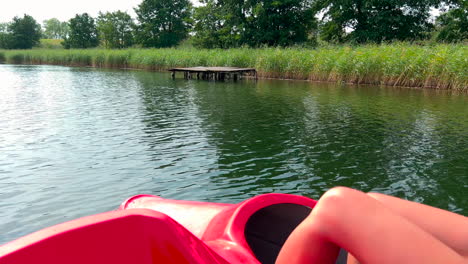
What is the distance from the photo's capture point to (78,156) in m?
6.82

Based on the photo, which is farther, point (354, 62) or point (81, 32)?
point (81, 32)

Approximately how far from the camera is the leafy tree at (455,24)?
3042 cm

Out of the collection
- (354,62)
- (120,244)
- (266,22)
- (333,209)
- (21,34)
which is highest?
(21,34)

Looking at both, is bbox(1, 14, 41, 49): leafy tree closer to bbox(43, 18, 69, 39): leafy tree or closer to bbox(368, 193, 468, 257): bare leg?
bbox(43, 18, 69, 39): leafy tree

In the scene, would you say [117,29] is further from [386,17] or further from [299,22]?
[386,17]

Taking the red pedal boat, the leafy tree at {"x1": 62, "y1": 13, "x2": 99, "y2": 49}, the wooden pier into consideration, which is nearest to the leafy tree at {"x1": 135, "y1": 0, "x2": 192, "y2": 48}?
the leafy tree at {"x1": 62, "y1": 13, "x2": 99, "y2": 49}

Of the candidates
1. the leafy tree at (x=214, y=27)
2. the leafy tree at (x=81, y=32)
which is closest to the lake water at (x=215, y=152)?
the leafy tree at (x=214, y=27)

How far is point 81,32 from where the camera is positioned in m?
64.4

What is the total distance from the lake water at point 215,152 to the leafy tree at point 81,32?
183 ft

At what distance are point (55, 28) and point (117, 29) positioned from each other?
8521cm

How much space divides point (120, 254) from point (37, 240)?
272 millimetres

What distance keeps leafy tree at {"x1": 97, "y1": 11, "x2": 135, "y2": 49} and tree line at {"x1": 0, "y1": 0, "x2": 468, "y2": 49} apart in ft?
11.2

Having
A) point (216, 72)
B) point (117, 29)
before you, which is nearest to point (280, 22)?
point (216, 72)

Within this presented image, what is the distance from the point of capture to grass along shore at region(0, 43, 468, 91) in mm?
16688
